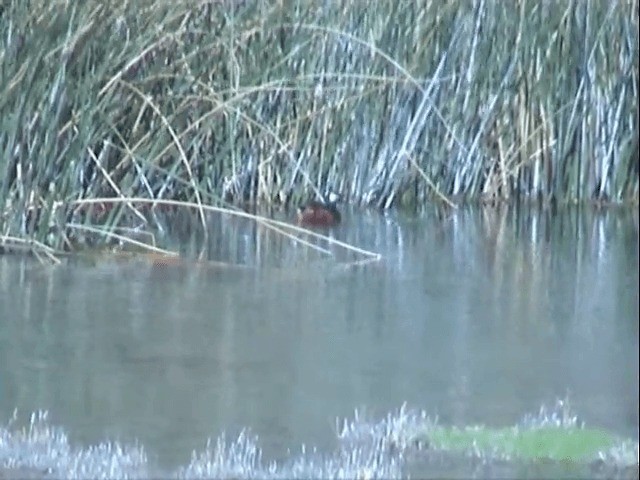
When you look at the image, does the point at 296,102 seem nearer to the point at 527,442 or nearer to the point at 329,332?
the point at 329,332

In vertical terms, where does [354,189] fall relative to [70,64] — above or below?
below

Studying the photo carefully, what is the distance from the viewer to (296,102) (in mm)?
1382

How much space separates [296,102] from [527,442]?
478 mm

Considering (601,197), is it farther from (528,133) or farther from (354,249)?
(354,249)

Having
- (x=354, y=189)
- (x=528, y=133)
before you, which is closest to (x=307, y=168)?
(x=354, y=189)

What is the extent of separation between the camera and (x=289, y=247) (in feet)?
4.28

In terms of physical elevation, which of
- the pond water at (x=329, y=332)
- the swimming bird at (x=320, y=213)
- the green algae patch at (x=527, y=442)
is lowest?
the green algae patch at (x=527, y=442)

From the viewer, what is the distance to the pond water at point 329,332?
3.68 ft

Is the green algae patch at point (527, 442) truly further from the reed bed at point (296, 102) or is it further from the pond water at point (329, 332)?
the reed bed at point (296, 102)

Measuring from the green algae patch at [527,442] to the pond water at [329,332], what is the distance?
0.01m

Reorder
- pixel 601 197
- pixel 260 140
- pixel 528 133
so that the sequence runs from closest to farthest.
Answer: pixel 601 197, pixel 528 133, pixel 260 140

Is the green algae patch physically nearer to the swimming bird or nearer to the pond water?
the pond water

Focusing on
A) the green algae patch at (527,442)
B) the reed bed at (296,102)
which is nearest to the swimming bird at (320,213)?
the reed bed at (296,102)

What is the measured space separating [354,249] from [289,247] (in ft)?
0.23
